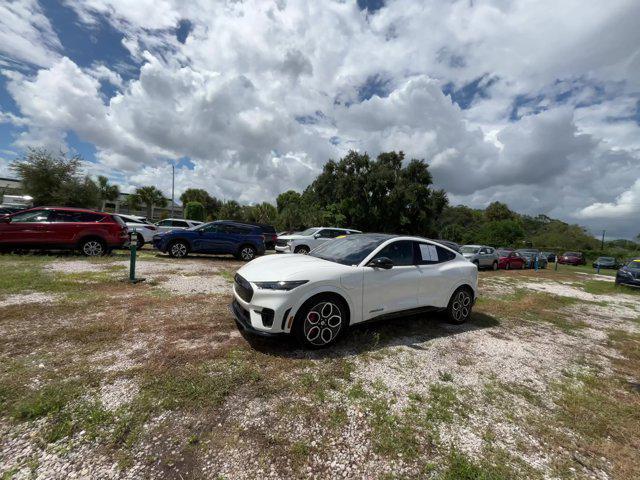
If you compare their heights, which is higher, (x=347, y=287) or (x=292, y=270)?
(x=292, y=270)

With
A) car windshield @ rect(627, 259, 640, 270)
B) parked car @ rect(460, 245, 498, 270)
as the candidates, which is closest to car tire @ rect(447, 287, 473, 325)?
parked car @ rect(460, 245, 498, 270)

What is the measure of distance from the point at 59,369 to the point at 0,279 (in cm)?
494

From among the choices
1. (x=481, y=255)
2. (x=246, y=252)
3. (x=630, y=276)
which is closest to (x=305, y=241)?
(x=246, y=252)

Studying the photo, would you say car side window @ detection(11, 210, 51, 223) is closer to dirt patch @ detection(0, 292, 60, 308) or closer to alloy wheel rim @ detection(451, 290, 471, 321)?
dirt patch @ detection(0, 292, 60, 308)

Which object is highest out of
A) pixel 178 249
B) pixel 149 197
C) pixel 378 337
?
pixel 149 197

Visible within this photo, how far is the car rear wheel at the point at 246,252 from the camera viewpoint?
40.0 feet

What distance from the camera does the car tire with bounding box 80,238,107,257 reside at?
9.95 metres

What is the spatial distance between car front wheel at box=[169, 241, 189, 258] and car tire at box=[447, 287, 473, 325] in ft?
30.9

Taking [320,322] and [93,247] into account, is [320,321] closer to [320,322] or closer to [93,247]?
[320,322]

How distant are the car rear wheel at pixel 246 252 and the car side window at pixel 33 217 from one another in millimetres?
6109

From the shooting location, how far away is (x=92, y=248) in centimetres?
1006

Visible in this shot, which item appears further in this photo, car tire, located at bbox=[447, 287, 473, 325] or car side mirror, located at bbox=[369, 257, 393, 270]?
car tire, located at bbox=[447, 287, 473, 325]

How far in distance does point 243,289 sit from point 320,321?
1069 millimetres

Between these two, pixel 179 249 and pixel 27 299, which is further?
pixel 179 249
